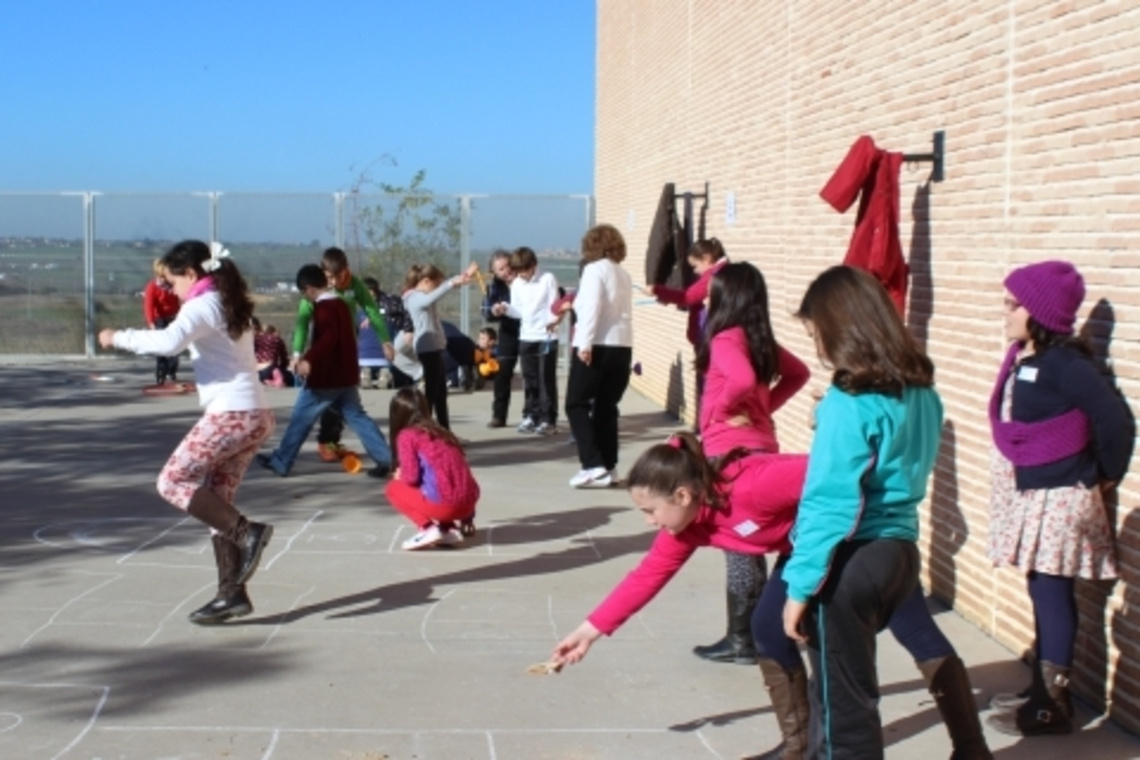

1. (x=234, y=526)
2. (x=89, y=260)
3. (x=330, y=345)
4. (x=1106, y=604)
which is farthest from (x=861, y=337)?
(x=89, y=260)

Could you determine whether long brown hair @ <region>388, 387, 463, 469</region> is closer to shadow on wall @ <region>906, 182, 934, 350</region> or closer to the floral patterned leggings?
the floral patterned leggings

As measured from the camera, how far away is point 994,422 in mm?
5691

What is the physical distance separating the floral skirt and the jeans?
6.51m

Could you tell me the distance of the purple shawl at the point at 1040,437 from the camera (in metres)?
5.35

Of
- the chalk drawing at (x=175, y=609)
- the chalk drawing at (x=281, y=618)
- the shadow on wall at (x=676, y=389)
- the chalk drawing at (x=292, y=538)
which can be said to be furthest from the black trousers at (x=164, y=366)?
the chalk drawing at (x=281, y=618)

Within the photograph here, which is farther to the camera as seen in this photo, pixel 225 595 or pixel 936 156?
pixel 936 156

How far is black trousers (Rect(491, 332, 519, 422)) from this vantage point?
15.3 meters

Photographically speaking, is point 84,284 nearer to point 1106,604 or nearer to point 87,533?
A: point 87,533

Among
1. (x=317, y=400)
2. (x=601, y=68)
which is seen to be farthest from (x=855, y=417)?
(x=601, y=68)

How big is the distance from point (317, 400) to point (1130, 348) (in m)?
7.17

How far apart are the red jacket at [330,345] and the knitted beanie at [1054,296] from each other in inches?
264

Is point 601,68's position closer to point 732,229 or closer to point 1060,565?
point 732,229

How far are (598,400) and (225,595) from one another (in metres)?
4.53

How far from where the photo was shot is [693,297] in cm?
1057
